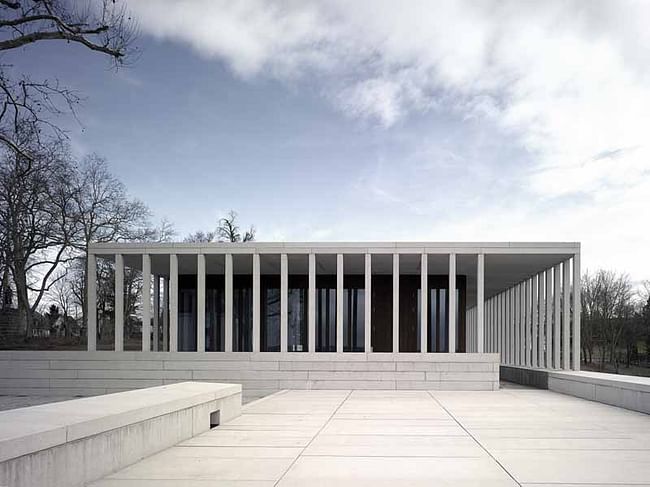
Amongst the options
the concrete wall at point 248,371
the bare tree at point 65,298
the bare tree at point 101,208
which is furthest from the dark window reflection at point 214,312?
the bare tree at point 65,298

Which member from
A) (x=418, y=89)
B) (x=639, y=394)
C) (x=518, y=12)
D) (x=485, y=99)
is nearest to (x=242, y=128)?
(x=418, y=89)

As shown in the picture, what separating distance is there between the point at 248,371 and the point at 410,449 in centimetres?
1274

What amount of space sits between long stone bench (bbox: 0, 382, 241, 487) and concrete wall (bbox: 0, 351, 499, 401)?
1074cm

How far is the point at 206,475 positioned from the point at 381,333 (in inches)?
834

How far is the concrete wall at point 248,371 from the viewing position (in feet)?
69.8

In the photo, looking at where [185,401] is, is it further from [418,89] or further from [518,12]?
[418,89]

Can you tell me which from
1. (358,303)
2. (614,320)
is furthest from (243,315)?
(614,320)

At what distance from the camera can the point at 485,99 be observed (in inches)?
1133

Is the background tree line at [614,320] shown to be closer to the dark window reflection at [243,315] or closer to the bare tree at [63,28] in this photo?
the dark window reflection at [243,315]

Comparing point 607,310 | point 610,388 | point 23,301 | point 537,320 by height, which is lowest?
point 610,388

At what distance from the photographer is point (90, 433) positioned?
7086mm

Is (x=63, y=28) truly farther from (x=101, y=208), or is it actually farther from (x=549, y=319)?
(x=101, y=208)

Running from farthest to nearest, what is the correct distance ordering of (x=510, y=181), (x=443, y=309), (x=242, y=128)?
(x=510, y=181)
(x=242, y=128)
(x=443, y=309)

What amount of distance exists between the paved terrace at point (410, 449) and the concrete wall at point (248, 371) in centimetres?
547
